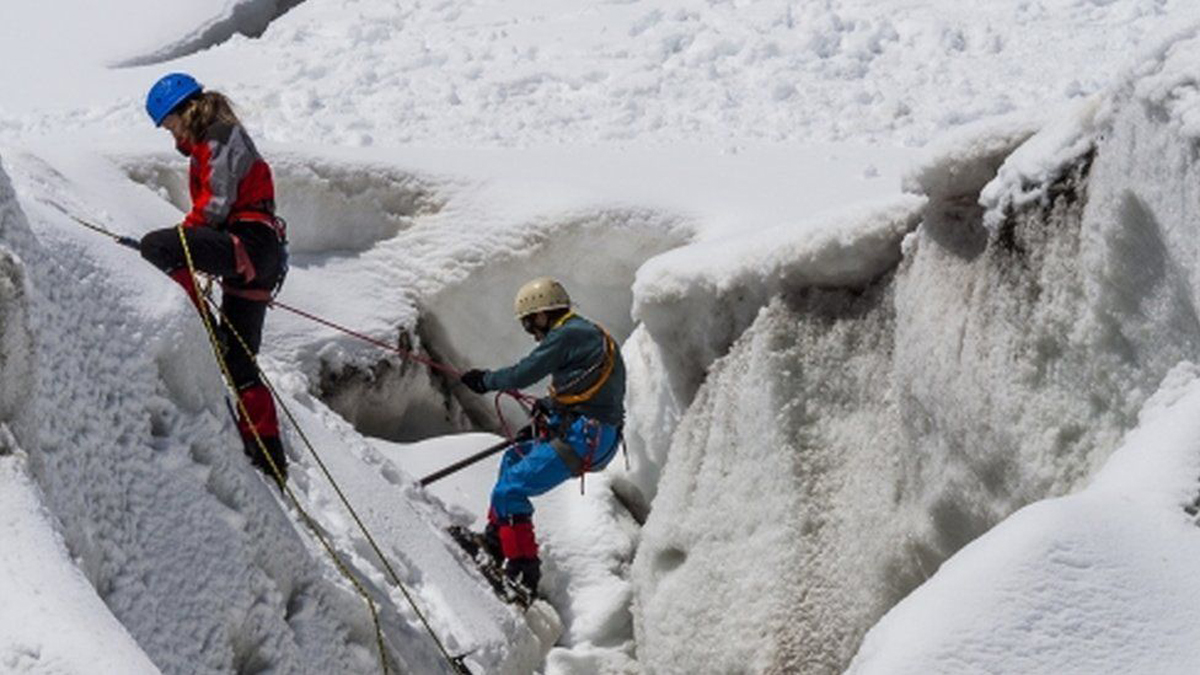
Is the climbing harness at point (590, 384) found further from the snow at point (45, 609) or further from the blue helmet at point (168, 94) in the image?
the snow at point (45, 609)

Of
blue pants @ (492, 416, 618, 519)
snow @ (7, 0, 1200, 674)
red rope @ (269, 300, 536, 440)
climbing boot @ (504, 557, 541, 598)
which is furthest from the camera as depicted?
red rope @ (269, 300, 536, 440)

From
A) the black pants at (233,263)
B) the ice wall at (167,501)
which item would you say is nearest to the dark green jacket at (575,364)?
the ice wall at (167,501)

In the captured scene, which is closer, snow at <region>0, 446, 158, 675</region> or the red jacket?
snow at <region>0, 446, 158, 675</region>

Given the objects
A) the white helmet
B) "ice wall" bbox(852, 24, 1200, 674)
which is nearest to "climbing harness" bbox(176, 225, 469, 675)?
the white helmet

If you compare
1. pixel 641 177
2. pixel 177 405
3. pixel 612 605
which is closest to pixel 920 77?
pixel 641 177

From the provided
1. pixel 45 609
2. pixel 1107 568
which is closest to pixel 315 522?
pixel 45 609

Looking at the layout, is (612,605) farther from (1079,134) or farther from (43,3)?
(43,3)

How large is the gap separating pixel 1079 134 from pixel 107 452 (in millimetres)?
2792

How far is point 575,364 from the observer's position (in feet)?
27.3

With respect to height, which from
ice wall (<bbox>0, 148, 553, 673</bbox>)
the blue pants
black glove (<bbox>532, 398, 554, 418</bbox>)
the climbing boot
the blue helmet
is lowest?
the climbing boot

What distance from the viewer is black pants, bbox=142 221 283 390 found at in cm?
649

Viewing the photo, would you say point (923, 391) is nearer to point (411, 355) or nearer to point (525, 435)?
point (525, 435)

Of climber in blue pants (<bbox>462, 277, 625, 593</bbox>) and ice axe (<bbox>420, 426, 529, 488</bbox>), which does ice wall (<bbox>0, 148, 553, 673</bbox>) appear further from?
ice axe (<bbox>420, 426, 529, 488</bbox>)

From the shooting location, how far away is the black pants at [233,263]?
21.3 ft
